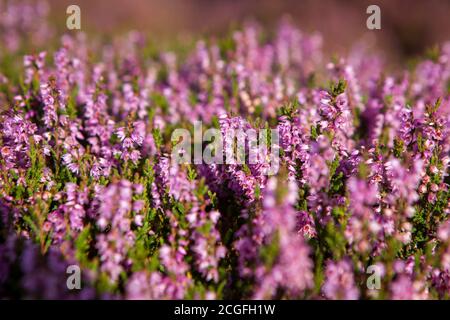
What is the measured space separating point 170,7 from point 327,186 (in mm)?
20906

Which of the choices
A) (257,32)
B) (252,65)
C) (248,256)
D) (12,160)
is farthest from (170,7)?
(248,256)

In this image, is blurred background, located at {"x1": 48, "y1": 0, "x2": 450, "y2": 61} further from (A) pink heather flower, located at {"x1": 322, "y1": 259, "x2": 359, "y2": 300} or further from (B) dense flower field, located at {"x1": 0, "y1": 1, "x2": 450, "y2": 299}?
(A) pink heather flower, located at {"x1": 322, "y1": 259, "x2": 359, "y2": 300}

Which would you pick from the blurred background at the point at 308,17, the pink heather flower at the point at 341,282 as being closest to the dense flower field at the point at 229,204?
the pink heather flower at the point at 341,282

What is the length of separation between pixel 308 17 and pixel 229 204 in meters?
18.1

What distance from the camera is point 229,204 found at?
4695 millimetres

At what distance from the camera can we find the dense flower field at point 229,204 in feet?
11.6

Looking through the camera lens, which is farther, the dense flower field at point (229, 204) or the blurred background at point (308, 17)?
the blurred background at point (308, 17)

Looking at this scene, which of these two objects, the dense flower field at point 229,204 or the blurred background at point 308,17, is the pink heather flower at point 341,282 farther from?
the blurred background at point 308,17

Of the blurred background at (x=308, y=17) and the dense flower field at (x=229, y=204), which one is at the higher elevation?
the blurred background at (x=308, y=17)

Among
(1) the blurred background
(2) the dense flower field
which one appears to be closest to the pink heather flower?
(2) the dense flower field

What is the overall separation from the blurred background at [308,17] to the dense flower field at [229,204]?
12498mm

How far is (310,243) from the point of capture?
425 cm

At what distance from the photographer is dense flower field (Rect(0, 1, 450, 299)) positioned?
3.52 metres

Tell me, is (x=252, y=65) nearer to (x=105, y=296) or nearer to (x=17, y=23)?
(x=105, y=296)
